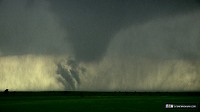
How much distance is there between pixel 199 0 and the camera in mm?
32125
